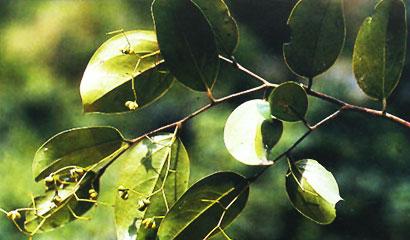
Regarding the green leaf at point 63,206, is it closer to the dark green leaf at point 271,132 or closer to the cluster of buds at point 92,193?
the cluster of buds at point 92,193

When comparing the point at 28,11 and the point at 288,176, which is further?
the point at 28,11

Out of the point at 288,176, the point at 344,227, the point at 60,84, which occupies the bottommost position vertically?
the point at 344,227

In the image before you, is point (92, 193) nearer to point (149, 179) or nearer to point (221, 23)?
point (149, 179)

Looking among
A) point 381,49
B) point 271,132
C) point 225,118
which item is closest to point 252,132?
point 271,132

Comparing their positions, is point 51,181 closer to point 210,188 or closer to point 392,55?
point 210,188

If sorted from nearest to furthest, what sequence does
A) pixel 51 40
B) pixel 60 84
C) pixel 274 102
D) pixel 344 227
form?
1. pixel 274 102
2. pixel 344 227
3. pixel 60 84
4. pixel 51 40

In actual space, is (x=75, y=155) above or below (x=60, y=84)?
above

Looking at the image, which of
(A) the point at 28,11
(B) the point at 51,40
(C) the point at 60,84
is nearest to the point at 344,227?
(C) the point at 60,84

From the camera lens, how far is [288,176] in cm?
52

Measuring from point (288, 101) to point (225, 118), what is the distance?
5.31ft

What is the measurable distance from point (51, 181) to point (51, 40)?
2.18 metres

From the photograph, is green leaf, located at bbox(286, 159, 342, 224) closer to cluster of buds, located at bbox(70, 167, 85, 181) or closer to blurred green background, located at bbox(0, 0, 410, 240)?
cluster of buds, located at bbox(70, 167, 85, 181)

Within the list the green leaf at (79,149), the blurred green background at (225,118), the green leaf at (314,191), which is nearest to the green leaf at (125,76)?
the green leaf at (79,149)

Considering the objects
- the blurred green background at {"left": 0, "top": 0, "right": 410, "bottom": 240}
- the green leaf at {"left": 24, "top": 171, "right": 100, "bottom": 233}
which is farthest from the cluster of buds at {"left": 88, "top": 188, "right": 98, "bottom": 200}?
the blurred green background at {"left": 0, "top": 0, "right": 410, "bottom": 240}
